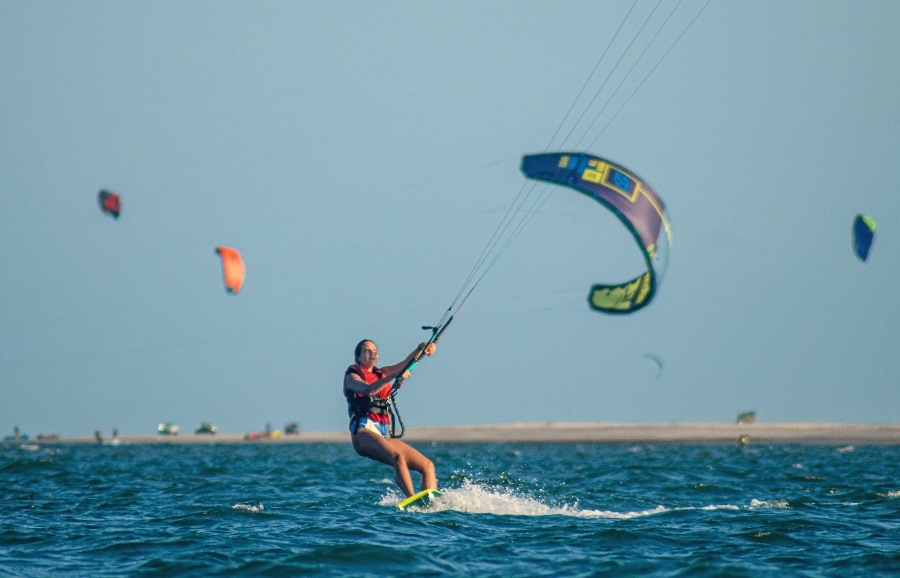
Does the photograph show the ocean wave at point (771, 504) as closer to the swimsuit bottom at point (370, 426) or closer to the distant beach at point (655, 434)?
the swimsuit bottom at point (370, 426)

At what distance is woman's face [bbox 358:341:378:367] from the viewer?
7.85 metres

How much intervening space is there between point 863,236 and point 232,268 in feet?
43.6

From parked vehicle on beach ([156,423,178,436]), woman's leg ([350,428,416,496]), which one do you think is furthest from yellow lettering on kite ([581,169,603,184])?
parked vehicle on beach ([156,423,178,436])

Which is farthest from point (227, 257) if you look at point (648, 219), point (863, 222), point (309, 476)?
point (863, 222)

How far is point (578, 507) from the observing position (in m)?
8.84

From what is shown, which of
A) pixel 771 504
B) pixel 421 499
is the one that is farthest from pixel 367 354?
pixel 771 504

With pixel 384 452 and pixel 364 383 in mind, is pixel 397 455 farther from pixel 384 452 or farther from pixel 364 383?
pixel 364 383

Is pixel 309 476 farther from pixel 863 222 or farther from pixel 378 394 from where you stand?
pixel 863 222

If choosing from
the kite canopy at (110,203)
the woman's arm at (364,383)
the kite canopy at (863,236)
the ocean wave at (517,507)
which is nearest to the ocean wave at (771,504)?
the ocean wave at (517,507)

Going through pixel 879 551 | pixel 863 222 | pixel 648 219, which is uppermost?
pixel 863 222

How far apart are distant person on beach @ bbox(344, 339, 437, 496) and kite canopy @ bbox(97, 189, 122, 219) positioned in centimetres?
1830

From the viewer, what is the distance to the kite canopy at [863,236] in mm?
18266

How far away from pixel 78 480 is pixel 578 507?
25.2 feet

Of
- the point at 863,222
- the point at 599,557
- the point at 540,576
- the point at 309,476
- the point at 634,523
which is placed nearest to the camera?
the point at 540,576
